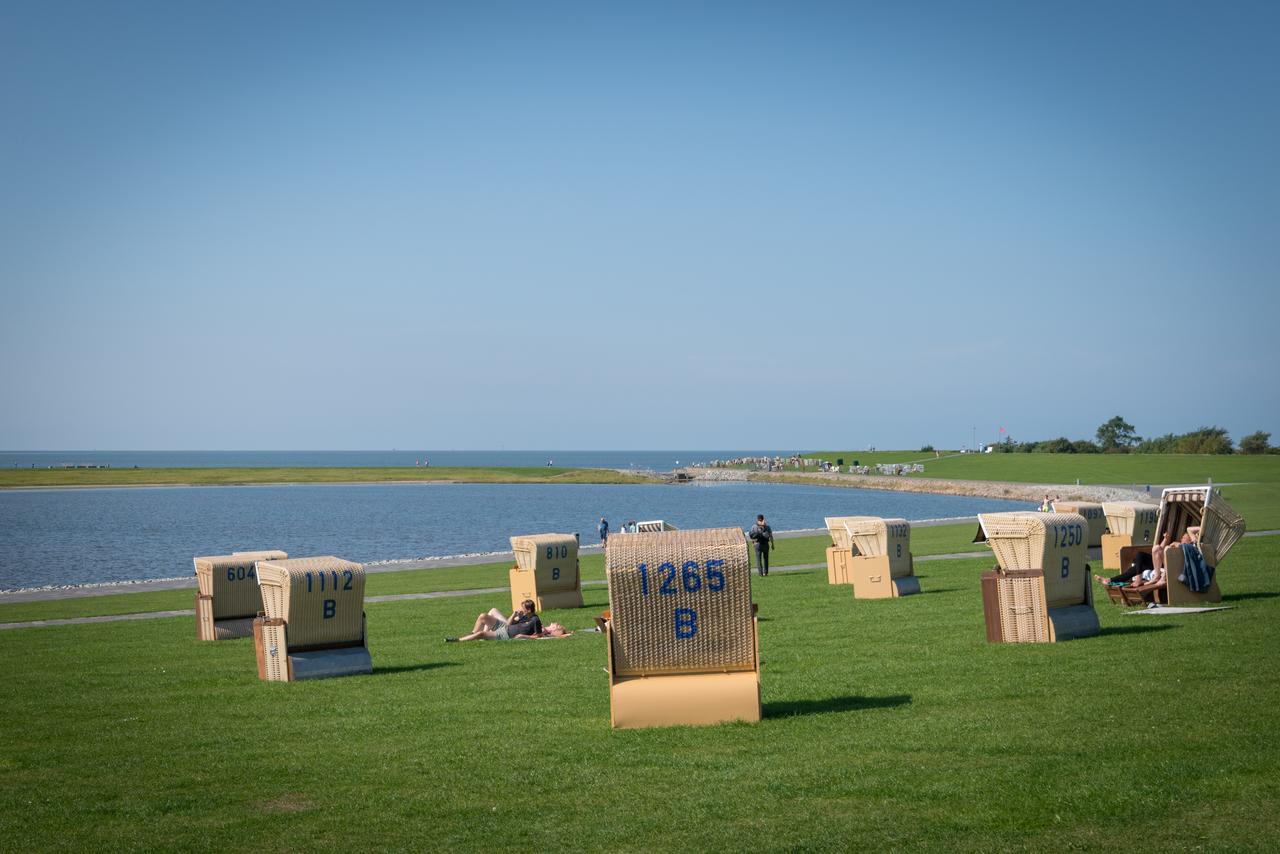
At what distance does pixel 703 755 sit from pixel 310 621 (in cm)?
860

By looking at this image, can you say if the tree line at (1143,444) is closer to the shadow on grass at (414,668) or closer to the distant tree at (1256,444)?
the distant tree at (1256,444)

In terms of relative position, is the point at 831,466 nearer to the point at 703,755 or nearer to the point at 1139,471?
the point at 1139,471

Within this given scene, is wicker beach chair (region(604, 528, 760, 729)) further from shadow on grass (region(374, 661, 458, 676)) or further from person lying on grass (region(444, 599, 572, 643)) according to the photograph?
person lying on grass (region(444, 599, 572, 643))

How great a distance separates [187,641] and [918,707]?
16.5m

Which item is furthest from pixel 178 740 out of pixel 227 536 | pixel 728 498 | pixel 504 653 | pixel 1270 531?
pixel 728 498

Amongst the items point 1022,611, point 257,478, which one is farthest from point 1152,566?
point 257,478

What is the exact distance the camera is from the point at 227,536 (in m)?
76.1

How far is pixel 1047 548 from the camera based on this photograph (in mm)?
15922

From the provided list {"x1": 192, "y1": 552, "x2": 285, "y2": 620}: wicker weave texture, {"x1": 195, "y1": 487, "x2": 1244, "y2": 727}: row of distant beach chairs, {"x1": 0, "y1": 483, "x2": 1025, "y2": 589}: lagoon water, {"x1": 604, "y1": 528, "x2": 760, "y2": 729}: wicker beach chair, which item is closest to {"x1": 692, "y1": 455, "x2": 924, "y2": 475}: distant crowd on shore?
{"x1": 0, "y1": 483, "x2": 1025, "y2": 589}: lagoon water

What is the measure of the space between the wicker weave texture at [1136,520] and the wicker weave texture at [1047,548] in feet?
43.9

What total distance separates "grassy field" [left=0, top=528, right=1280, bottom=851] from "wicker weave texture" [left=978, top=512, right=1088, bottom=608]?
1010 millimetres

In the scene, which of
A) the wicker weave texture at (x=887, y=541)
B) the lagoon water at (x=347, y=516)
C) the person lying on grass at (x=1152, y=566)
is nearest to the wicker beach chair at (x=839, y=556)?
the wicker weave texture at (x=887, y=541)

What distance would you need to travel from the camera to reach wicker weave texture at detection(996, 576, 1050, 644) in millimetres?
16016

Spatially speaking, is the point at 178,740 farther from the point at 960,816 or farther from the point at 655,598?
the point at 960,816
